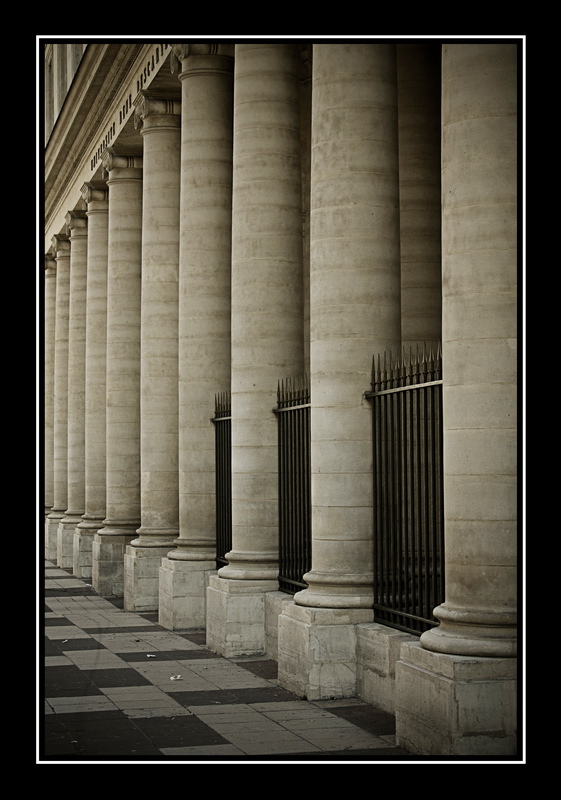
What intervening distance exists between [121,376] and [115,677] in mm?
14443

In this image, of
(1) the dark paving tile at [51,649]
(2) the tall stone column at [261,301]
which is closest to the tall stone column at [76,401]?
(1) the dark paving tile at [51,649]

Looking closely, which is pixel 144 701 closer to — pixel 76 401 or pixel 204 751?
pixel 204 751

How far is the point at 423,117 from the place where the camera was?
20.4m

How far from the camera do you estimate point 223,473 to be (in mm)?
22031

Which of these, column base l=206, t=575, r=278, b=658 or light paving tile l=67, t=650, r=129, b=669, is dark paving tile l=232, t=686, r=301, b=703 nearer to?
column base l=206, t=575, r=278, b=658

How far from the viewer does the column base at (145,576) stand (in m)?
25.5

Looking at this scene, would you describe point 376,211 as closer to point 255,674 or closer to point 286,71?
point 286,71

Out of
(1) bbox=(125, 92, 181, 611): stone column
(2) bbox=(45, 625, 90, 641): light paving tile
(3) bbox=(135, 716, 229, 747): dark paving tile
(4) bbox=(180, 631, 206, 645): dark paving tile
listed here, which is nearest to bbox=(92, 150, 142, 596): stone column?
(1) bbox=(125, 92, 181, 611): stone column

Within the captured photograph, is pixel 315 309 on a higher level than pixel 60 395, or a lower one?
higher

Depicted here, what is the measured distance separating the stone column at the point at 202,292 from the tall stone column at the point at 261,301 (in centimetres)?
355

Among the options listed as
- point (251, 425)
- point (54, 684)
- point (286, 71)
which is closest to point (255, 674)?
point (54, 684)

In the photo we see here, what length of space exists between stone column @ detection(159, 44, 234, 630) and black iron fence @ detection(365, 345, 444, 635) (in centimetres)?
755

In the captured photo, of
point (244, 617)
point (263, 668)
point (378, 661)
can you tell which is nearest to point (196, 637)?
point (244, 617)

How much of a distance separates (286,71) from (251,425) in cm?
556
